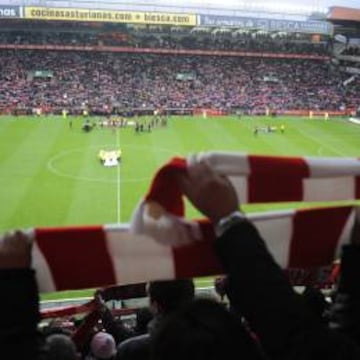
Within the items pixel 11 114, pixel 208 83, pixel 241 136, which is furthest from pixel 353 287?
pixel 208 83

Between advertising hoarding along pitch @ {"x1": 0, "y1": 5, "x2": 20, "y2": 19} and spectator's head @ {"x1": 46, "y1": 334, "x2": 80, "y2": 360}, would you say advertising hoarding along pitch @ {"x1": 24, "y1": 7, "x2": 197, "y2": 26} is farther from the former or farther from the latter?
spectator's head @ {"x1": 46, "y1": 334, "x2": 80, "y2": 360}

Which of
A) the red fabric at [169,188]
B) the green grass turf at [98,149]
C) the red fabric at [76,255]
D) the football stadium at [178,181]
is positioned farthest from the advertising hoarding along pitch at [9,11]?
the red fabric at [169,188]

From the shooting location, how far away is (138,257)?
262cm

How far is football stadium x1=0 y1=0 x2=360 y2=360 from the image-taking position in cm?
209

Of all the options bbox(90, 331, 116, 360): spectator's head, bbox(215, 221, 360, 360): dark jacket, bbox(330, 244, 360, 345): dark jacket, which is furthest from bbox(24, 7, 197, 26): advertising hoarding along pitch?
bbox(215, 221, 360, 360): dark jacket

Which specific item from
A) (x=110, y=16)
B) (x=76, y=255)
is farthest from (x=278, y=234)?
(x=110, y=16)

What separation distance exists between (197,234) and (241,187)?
275 millimetres

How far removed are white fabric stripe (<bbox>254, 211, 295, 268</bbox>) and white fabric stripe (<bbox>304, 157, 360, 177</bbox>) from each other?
0.71ft

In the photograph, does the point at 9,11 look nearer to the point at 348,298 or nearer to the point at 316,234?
the point at 316,234

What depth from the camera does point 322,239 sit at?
278 centimetres

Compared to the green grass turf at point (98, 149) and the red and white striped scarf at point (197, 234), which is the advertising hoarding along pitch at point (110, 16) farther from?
the red and white striped scarf at point (197, 234)

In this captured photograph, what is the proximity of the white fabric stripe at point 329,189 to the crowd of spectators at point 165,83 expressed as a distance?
43758 millimetres

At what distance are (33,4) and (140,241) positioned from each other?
5556 centimetres

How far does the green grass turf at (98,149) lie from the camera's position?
22.0 meters
